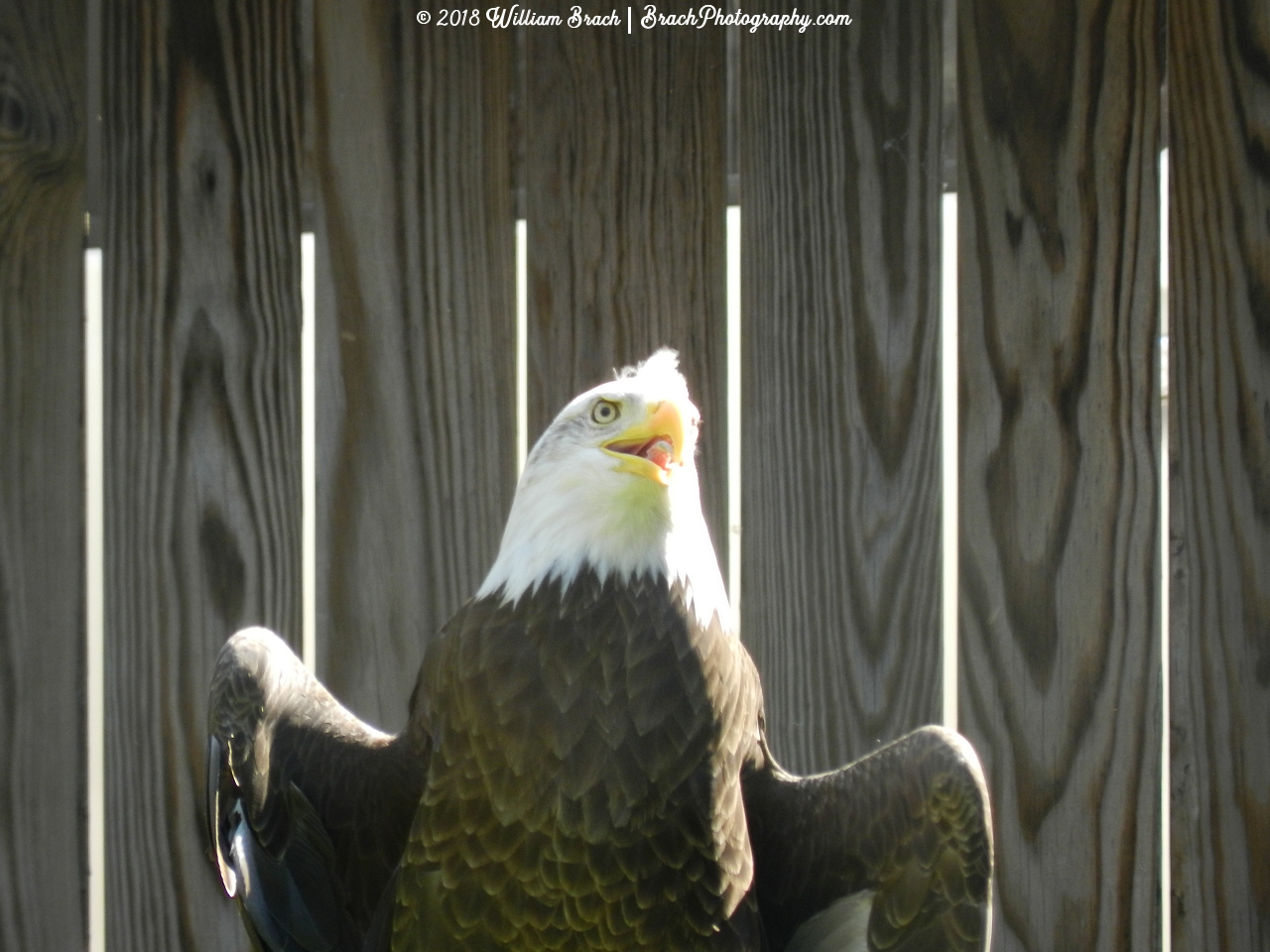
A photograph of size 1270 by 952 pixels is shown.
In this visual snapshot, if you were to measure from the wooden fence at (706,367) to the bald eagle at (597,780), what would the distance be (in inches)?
14.2

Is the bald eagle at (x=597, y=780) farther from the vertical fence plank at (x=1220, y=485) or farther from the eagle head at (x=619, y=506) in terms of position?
the vertical fence plank at (x=1220, y=485)

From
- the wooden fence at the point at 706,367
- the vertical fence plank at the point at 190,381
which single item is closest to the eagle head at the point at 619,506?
the wooden fence at the point at 706,367

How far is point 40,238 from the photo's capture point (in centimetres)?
239

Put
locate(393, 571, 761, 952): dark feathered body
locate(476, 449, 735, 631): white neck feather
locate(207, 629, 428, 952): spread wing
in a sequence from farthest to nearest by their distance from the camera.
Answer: locate(207, 629, 428, 952): spread wing < locate(476, 449, 735, 631): white neck feather < locate(393, 571, 761, 952): dark feathered body

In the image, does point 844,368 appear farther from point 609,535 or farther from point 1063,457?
point 609,535

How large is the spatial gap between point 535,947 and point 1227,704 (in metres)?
1.29

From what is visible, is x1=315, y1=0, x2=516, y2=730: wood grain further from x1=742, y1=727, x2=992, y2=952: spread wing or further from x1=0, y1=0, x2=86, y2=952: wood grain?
x1=742, y1=727, x2=992, y2=952: spread wing

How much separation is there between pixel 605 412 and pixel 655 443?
10cm

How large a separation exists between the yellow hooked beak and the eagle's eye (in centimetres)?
3

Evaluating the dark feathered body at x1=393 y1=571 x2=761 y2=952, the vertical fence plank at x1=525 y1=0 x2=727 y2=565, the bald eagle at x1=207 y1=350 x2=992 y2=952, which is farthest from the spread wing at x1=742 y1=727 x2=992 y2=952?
the vertical fence plank at x1=525 y1=0 x2=727 y2=565

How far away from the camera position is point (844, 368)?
7.78 ft

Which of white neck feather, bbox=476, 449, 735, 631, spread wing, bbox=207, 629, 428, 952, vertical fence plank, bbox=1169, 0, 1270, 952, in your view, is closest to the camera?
white neck feather, bbox=476, 449, 735, 631

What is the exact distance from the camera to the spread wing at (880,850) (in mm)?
1836

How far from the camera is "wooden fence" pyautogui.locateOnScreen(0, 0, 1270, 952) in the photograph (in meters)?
2.28
